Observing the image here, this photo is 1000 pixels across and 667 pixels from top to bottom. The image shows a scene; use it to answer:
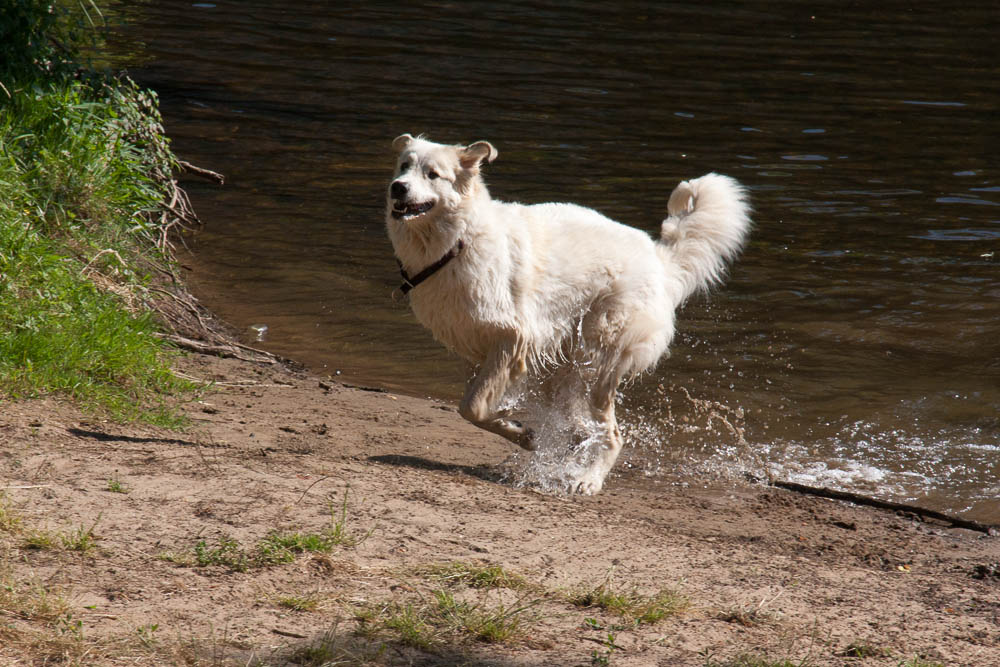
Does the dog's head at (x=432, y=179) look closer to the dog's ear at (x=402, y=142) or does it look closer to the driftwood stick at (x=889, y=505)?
the dog's ear at (x=402, y=142)

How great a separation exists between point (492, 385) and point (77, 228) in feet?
9.55

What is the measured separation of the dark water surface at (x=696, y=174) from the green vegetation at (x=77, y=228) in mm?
1297

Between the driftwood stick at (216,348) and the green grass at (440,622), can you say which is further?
the driftwood stick at (216,348)

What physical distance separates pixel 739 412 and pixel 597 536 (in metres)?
2.62

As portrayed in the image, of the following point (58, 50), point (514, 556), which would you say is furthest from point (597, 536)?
point (58, 50)

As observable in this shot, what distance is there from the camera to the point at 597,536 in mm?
4453

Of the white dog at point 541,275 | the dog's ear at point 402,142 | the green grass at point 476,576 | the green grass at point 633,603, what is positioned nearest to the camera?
the green grass at point 633,603

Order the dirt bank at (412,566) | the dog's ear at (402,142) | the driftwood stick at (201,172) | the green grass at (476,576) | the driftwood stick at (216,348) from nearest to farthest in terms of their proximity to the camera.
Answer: the dirt bank at (412,566) → the green grass at (476,576) → the dog's ear at (402,142) → the driftwood stick at (216,348) → the driftwood stick at (201,172)

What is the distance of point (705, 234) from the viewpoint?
6.29 m

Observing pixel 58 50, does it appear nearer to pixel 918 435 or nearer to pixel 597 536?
pixel 597 536

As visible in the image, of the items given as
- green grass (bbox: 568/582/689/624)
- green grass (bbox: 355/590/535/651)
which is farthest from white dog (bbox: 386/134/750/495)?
green grass (bbox: 355/590/535/651)

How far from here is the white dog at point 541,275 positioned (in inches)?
217

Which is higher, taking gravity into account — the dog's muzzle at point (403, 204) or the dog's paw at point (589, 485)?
the dog's muzzle at point (403, 204)

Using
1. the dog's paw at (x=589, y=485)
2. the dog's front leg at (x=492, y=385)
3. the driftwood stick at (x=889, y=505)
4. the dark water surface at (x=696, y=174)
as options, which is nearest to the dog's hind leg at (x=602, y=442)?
the dog's paw at (x=589, y=485)
